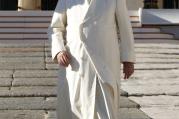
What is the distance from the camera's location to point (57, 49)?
15.9 feet

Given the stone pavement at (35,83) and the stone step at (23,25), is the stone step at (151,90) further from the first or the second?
the stone step at (23,25)

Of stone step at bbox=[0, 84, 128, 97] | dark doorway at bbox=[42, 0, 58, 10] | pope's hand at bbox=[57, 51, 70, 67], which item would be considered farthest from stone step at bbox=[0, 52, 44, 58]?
dark doorway at bbox=[42, 0, 58, 10]

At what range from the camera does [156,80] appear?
11.5 metres

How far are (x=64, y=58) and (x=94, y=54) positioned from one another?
0.25 metres

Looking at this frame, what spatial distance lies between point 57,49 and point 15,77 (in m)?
6.65

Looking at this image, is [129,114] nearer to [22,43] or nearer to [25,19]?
[22,43]

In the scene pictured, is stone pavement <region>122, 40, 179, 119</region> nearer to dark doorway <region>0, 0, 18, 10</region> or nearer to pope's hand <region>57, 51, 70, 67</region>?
pope's hand <region>57, 51, 70, 67</region>

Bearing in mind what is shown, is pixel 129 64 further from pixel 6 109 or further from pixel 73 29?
pixel 6 109

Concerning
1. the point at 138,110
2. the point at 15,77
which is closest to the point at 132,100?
the point at 138,110

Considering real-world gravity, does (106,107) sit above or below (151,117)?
above

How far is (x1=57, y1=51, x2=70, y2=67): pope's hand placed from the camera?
187 inches

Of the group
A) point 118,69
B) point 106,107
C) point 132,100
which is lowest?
point 132,100

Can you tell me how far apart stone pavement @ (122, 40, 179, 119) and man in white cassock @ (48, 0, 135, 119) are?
3.37 metres

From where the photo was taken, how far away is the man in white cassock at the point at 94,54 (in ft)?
15.4
